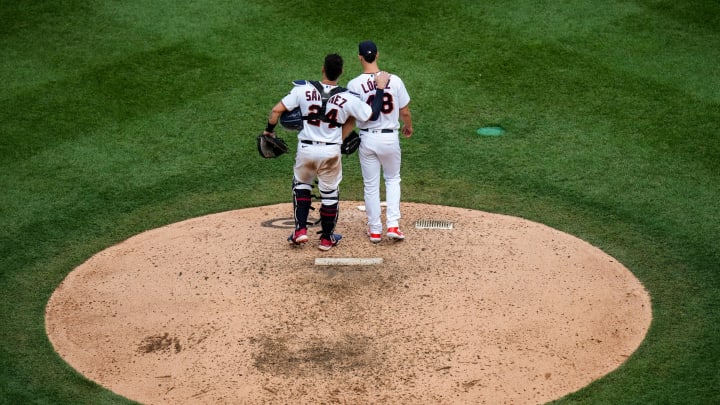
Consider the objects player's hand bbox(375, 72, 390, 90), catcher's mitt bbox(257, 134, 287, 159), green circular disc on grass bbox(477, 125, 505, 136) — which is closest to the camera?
player's hand bbox(375, 72, 390, 90)

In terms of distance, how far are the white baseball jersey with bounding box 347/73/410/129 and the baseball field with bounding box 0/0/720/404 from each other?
146 centimetres

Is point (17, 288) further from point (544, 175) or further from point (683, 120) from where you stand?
point (683, 120)

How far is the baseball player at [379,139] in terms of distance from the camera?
8.81m

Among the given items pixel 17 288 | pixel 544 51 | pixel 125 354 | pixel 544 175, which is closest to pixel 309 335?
pixel 125 354

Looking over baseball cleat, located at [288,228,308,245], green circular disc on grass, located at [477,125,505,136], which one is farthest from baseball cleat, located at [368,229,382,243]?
green circular disc on grass, located at [477,125,505,136]

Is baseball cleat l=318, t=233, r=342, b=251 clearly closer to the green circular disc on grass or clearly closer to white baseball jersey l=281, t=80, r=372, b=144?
white baseball jersey l=281, t=80, r=372, b=144

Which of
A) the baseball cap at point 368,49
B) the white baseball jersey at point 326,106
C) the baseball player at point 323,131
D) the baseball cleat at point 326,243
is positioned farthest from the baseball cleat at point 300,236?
the baseball cap at point 368,49

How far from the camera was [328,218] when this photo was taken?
29.3 ft

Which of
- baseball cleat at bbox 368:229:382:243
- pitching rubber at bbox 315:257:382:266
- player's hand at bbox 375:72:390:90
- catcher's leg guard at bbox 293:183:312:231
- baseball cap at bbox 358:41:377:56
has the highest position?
baseball cap at bbox 358:41:377:56

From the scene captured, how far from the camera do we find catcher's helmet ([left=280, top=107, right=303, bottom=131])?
8.67 m

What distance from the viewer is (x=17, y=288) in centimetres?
872

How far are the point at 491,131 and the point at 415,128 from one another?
901 millimetres

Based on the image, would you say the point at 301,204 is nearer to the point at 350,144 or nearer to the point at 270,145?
the point at 270,145

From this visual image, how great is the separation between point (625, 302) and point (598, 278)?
43 cm
